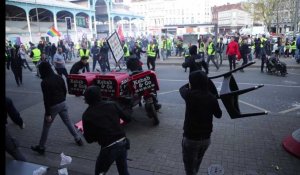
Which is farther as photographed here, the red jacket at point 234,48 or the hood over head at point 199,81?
the red jacket at point 234,48

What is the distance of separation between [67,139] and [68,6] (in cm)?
3724

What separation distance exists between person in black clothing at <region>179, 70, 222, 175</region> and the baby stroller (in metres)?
10.3

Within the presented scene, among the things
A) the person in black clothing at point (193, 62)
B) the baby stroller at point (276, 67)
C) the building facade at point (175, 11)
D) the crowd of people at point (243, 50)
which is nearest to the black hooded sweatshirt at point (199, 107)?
the person in black clothing at point (193, 62)

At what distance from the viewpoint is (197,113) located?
3232 mm

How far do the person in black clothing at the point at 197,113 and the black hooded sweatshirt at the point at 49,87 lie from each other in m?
2.73

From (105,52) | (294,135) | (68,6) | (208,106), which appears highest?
(68,6)

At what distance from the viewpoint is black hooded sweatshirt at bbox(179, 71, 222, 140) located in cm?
319

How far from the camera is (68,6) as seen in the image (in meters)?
39.1

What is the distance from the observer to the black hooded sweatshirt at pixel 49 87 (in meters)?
4.93

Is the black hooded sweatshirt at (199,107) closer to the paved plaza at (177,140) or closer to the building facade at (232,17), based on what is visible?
the paved plaza at (177,140)

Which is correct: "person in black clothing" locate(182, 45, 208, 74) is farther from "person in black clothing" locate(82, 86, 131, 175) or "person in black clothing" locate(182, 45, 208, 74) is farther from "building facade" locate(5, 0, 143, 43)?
"building facade" locate(5, 0, 143, 43)

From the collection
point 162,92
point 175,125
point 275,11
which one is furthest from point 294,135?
point 275,11

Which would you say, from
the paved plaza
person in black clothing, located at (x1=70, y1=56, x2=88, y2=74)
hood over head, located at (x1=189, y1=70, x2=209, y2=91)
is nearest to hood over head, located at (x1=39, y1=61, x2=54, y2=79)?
the paved plaza

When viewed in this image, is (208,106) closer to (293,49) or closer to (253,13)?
(293,49)
